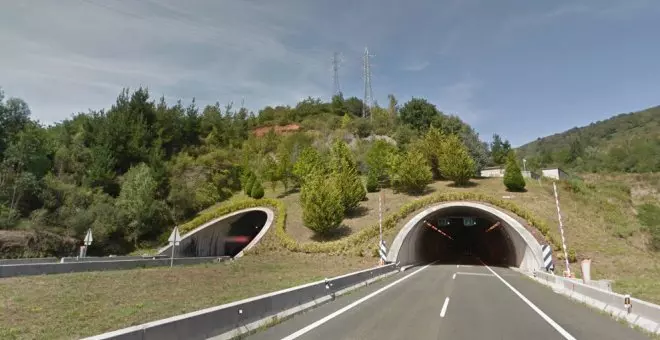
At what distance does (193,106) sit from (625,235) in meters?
62.3

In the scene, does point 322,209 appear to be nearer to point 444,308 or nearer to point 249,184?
point 249,184

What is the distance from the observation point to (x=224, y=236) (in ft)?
150

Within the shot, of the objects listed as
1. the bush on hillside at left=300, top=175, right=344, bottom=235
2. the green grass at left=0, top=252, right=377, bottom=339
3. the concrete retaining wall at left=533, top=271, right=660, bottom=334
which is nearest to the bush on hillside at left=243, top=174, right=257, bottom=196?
the bush on hillside at left=300, top=175, right=344, bottom=235

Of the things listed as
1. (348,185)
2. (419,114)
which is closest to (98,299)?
(348,185)

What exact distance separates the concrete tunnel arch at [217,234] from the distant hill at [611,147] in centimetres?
7683

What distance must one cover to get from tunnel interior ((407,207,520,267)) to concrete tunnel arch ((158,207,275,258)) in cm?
1564

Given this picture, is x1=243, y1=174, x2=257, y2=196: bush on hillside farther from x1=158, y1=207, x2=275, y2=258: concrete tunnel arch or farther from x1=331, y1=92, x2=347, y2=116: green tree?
x1=331, y1=92, x2=347, y2=116: green tree

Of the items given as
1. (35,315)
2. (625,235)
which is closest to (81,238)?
(35,315)

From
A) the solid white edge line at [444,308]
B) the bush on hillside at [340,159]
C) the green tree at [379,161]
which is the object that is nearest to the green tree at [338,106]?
the green tree at [379,161]

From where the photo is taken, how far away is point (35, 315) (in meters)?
9.84

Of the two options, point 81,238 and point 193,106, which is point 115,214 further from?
point 193,106

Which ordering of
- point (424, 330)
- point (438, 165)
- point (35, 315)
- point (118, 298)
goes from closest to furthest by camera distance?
point (424, 330), point (35, 315), point (118, 298), point (438, 165)

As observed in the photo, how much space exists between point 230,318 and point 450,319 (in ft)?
16.9

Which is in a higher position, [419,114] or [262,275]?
[419,114]
